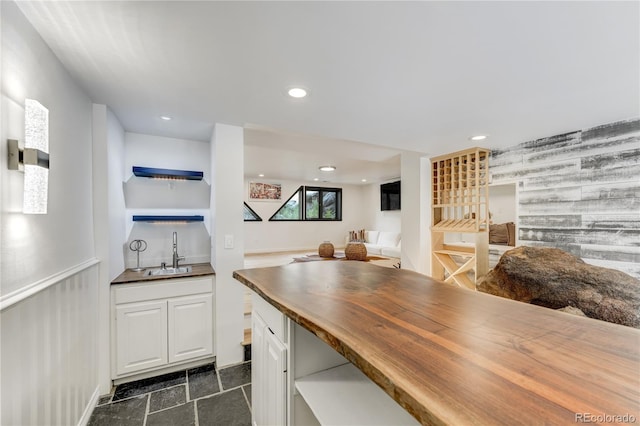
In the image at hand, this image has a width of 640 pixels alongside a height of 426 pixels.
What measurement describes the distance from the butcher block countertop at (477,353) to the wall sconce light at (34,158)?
3.73 ft

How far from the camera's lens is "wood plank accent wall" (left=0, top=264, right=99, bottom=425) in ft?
3.44

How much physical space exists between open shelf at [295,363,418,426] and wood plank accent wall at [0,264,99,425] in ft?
3.72

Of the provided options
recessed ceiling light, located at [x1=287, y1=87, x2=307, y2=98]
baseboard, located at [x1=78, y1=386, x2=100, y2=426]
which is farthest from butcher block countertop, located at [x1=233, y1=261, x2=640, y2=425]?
baseboard, located at [x1=78, y1=386, x2=100, y2=426]

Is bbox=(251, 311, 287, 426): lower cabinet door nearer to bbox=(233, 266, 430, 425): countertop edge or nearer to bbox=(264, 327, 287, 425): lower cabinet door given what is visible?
bbox=(264, 327, 287, 425): lower cabinet door

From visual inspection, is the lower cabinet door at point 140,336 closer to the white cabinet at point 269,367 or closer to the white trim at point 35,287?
the white trim at point 35,287

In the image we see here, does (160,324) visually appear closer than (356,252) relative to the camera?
Yes

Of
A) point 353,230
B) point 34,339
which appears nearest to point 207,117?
point 34,339

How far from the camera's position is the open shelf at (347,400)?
3.17ft

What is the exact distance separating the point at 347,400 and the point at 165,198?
265 centimetres

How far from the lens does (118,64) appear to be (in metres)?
1.52

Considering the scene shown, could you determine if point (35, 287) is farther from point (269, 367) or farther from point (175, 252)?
point (175, 252)

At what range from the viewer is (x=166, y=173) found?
2621 millimetres

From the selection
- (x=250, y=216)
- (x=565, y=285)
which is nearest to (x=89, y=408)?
(x=565, y=285)
